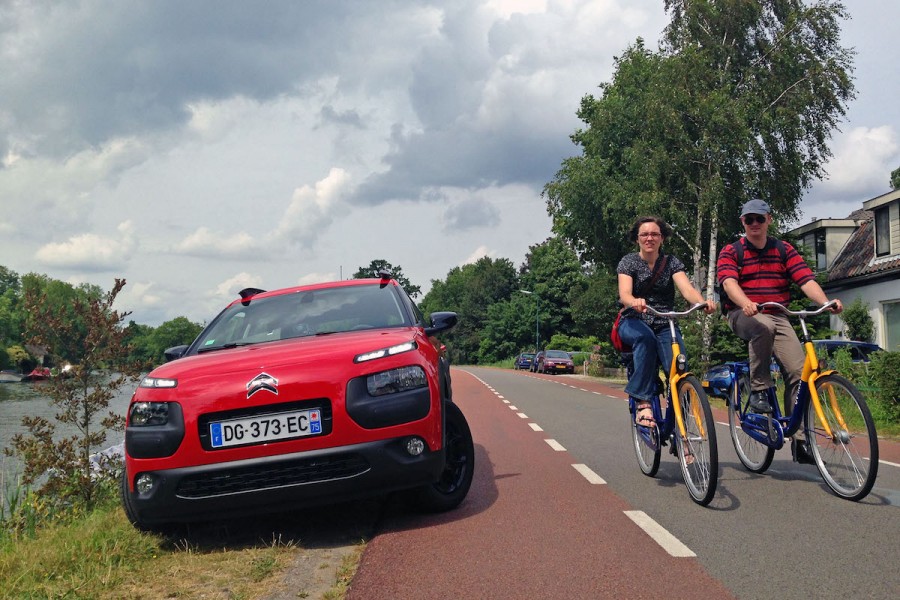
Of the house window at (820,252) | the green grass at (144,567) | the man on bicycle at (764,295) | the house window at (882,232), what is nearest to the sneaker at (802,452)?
the man on bicycle at (764,295)

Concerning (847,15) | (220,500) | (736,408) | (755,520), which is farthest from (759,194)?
(220,500)

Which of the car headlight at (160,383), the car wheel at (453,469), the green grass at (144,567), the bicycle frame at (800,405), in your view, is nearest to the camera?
the green grass at (144,567)

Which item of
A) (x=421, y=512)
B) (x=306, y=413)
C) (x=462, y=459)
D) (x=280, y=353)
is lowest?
(x=421, y=512)

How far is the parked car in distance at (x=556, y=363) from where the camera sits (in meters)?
43.2

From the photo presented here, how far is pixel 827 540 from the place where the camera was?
14.0ft

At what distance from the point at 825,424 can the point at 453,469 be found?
2.50 m

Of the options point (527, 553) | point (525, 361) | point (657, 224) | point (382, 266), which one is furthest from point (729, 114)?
point (382, 266)

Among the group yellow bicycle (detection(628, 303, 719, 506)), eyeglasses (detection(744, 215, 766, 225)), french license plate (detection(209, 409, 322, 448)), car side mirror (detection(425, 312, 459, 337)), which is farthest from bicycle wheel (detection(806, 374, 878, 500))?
french license plate (detection(209, 409, 322, 448))

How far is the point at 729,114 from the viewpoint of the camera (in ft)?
74.4

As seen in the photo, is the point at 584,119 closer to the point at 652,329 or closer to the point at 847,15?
the point at 847,15

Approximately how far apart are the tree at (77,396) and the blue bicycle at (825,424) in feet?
20.4

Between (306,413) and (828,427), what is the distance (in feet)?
11.2

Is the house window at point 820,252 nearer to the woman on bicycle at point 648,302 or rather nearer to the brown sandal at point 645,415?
the woman on bicycle at point 648,302

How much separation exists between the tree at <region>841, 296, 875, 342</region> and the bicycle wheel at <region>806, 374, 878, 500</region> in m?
20.7
